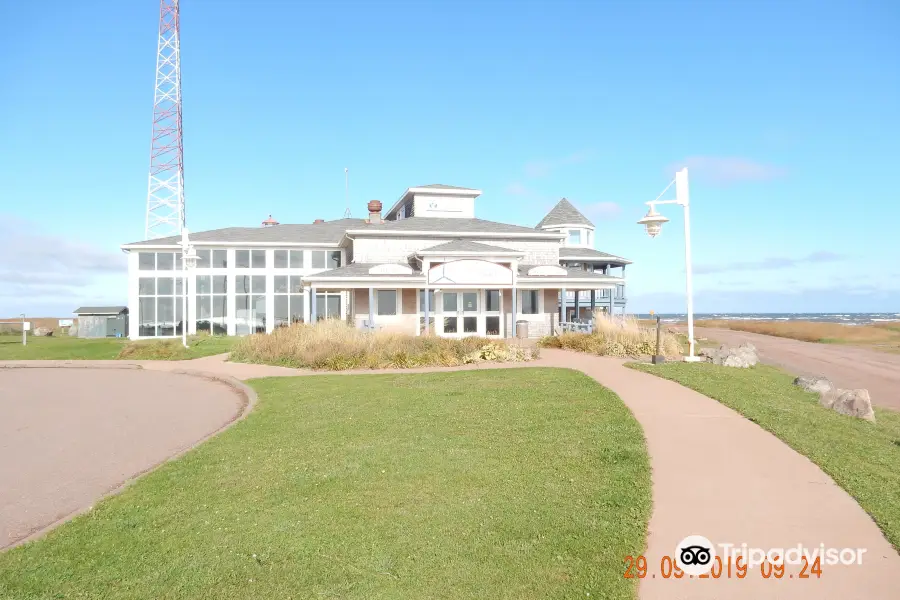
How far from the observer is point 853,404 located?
10625mm

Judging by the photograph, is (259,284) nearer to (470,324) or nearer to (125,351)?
(125,351)

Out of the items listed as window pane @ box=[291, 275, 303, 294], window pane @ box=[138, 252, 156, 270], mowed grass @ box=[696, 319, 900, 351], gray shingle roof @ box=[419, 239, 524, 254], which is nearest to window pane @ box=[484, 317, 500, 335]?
gray shingle roof @ box=[419, 239, 524, 254]

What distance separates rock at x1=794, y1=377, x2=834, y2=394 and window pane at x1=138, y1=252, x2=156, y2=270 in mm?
32888

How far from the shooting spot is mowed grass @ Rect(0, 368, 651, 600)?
425 centimetres

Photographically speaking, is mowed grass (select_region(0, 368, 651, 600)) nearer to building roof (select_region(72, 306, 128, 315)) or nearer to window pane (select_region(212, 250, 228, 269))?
window pane (select_region(212, 250, 228, 269))

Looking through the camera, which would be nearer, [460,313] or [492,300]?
[460,313]

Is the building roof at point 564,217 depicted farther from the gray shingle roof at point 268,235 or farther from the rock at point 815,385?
the rock at point 815,385

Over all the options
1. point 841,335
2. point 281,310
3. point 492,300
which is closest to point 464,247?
point 492,300

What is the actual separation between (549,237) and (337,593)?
89.7ft

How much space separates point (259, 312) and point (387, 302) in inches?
441

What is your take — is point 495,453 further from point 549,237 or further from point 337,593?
point 549,237

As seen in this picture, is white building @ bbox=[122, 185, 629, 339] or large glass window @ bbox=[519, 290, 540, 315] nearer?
white building @ bbox=[122, 185, 629, 339]

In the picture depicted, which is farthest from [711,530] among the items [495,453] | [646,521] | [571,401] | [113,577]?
[571,401]

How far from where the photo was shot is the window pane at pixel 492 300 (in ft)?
89.2
